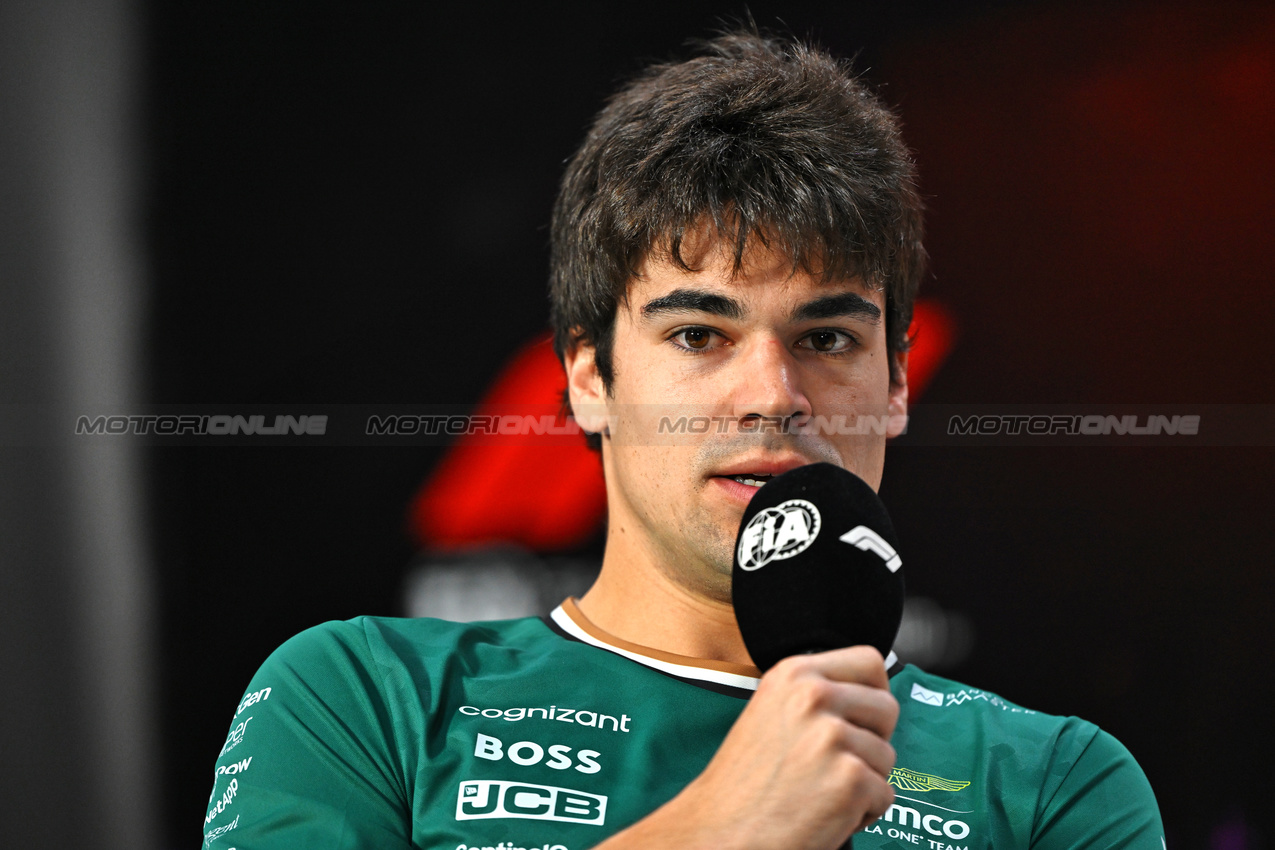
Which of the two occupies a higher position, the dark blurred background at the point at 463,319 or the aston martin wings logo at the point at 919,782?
the dark blurred background at the point at 463,319

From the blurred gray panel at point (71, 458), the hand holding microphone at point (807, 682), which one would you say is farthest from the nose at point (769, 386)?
the blurred gray panel at point (71, 458)

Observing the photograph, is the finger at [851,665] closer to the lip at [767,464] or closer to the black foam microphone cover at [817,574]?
the black foam microphone cover at [817,574]

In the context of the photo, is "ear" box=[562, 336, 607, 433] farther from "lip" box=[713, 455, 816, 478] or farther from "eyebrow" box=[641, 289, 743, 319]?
"lip" box=[713, 455, 816, 478]

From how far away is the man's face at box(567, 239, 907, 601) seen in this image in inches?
54.2

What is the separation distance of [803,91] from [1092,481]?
1096 mm

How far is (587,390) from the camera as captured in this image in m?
1.74

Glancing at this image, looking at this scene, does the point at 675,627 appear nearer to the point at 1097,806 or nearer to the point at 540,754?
the point at 540,754

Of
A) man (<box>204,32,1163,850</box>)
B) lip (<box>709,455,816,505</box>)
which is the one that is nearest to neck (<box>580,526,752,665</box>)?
man (<box>204,32,1163,850</box>)

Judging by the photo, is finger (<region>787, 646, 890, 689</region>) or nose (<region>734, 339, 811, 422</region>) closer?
finger (<region>787, 646, 890, 689</region>)

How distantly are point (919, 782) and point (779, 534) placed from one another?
626mm

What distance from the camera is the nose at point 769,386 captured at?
135 cm

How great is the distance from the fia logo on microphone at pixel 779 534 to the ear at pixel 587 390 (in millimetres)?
689

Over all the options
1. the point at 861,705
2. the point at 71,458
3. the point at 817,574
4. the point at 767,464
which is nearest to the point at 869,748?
the point at 861,705

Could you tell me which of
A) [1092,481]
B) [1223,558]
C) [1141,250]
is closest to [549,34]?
[1141,250]
